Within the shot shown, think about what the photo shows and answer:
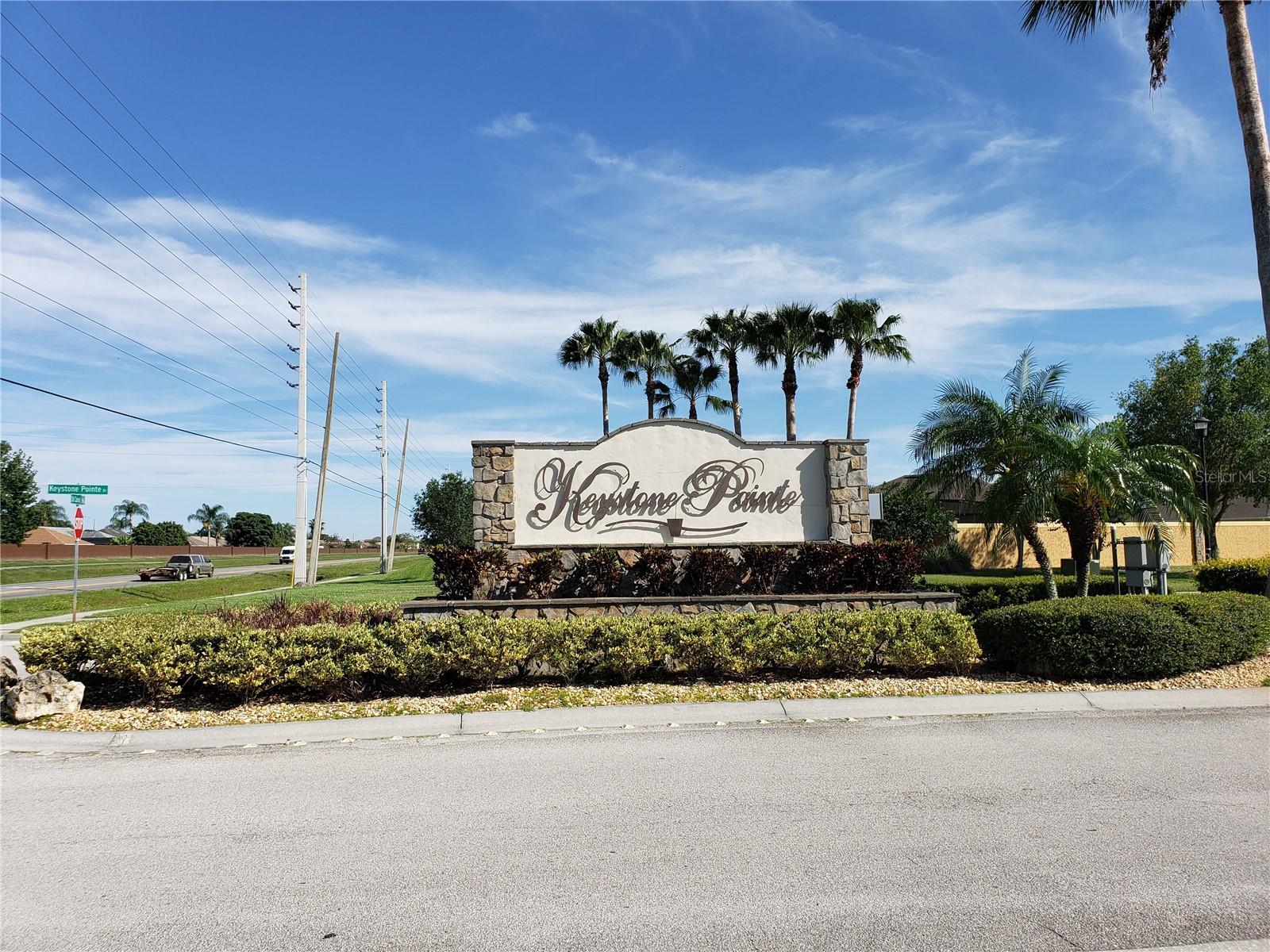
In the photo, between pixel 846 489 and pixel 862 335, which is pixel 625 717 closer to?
pixel 846 489

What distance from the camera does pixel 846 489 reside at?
12.6 metres

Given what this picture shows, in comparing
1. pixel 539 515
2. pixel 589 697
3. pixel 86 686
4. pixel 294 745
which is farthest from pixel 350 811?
pixel 539 515

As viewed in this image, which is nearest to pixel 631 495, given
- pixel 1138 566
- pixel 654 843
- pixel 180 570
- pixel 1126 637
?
pixel 1126 637

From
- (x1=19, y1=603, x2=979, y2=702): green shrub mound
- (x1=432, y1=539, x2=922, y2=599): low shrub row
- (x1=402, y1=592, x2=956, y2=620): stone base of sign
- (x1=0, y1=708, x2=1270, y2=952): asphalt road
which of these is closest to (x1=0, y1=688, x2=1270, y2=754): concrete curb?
(x1=0, y1=708, x2=1270, y2=952): asphalt road

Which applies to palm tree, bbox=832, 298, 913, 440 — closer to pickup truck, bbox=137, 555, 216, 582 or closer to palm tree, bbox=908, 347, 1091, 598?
palm tree, bbox=908, 347, 1091, 598

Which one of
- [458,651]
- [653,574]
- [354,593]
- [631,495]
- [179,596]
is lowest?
[179,596]

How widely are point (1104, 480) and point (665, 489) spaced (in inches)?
250

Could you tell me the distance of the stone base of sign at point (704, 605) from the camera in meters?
11.0

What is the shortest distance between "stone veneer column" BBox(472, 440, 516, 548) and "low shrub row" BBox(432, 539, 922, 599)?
1.78ft

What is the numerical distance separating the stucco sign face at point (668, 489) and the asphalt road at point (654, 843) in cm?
537

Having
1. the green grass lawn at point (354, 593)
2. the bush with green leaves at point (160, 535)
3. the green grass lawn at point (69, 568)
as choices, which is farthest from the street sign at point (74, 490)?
the bush with green leaves at point (160, 535)

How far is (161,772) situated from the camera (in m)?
6.36

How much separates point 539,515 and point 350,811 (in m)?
7.06

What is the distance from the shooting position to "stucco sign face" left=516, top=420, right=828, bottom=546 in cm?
1220
